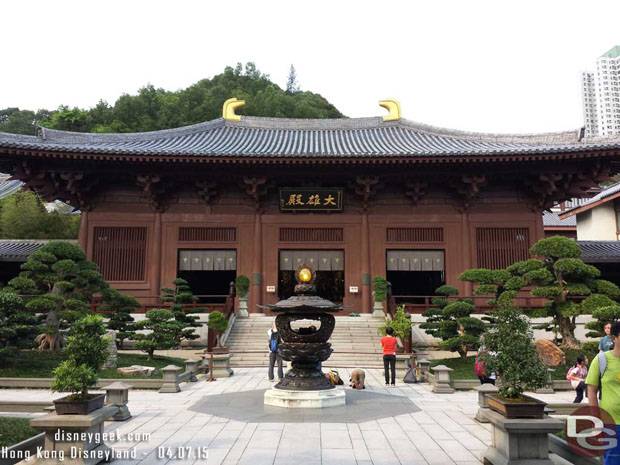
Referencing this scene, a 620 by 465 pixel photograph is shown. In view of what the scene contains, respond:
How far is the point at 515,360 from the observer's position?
6004mm

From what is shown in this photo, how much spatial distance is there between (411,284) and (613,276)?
36.0 ft

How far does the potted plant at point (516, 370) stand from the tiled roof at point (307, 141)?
13.8 m

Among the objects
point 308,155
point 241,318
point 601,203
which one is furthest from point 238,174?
point 601,203

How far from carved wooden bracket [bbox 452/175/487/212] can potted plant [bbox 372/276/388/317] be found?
18.0 feet

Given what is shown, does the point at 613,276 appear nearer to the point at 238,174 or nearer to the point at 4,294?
the point at 238,174

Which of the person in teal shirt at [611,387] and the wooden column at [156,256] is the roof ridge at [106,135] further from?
the person in teal shirt at [611,387]

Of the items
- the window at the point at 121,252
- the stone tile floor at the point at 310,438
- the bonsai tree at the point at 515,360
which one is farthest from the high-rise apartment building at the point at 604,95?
the bonsai tree at the point at 515,360

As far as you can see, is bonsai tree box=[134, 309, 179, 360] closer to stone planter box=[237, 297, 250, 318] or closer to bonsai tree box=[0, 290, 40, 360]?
bonsai tree box=[0, 290, 40, 360]

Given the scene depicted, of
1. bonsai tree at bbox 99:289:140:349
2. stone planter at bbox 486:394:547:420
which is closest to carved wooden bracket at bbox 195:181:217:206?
bonsai tree at bbox 99:289:140:349

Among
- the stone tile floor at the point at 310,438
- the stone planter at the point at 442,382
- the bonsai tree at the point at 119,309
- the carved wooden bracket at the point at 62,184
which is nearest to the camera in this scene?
the stone tile floor at the point at 310,438

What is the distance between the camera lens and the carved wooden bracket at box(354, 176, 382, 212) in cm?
2078

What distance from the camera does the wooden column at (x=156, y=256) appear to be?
20922mm

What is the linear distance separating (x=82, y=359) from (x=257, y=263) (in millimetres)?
14911

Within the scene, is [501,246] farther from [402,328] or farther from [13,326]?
[13,326]
